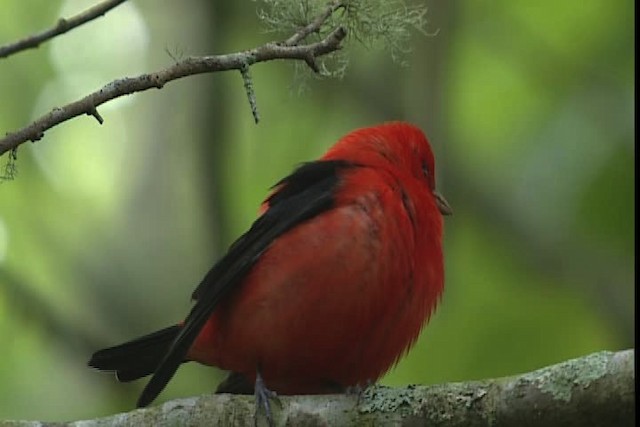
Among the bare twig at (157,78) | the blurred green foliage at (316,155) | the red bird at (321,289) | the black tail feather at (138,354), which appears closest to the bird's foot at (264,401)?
the red bird at (321,289)

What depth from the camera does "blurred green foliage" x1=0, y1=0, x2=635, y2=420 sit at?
614 cm

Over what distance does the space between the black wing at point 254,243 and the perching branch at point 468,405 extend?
466 millimetres

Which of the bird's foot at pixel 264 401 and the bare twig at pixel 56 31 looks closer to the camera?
the bare twig at pixel 56 31

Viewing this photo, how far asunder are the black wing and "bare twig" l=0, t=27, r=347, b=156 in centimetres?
114

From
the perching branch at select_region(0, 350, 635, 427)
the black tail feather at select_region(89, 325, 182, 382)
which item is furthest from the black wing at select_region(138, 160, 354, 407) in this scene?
the perching branch at select_region(0, 350, 635, 427)

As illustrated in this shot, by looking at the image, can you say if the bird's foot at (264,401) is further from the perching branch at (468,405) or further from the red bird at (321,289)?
the red bird at (321,289)

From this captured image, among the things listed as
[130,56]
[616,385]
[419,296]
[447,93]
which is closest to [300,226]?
[419,296]

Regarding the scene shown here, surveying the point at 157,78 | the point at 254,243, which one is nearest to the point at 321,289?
the point at 254,243

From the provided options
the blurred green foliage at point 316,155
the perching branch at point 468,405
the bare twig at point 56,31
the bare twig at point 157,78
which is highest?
the bare twig at point 56,31

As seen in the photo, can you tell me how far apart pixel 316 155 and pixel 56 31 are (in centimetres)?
393

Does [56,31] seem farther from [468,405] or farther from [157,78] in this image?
[468,405]

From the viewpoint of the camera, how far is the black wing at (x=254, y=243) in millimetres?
4223

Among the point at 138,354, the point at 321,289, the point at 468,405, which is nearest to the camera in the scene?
the point at 468,405

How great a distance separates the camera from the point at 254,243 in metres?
4.43
